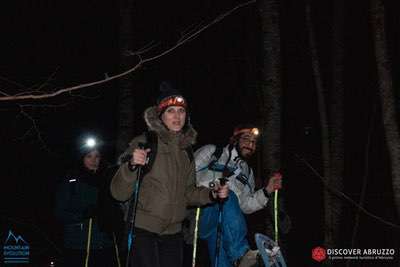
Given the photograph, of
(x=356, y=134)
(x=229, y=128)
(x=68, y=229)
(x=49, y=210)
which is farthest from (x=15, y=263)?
(x=356, y=134)

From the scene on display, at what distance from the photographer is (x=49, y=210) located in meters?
14.1

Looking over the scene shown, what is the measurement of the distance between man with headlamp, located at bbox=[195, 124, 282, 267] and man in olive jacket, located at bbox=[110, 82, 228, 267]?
0.91 meters

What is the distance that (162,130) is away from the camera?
4871mm

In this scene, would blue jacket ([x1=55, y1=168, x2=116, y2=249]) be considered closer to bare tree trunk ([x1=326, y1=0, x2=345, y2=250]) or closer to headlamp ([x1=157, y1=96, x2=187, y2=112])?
headlamp ([x1=157, y1=96, x2=187, y2=112])

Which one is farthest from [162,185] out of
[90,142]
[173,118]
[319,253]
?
[319,253]

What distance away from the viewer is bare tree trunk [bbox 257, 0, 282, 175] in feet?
25.0

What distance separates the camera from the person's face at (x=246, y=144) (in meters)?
6.44

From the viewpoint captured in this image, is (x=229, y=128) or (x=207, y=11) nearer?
(x=207, y=11)

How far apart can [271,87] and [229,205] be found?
2.29 metres

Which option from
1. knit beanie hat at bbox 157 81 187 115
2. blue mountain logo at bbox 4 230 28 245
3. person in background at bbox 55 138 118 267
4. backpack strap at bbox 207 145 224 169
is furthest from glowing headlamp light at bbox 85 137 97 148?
blue mountain logo at bbox 4 230 28 245

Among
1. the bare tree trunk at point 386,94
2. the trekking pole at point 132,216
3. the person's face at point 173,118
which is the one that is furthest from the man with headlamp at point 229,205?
the bare tree trunk at point 386,94

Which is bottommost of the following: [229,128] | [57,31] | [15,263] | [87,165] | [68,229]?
[15,263]

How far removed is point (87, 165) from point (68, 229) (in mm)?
844

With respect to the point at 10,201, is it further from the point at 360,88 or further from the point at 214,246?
the point at 360,88
